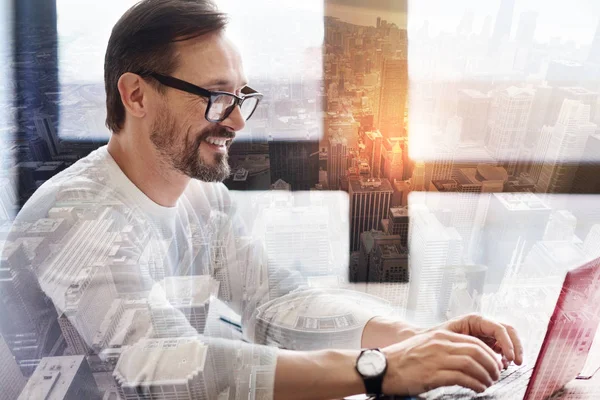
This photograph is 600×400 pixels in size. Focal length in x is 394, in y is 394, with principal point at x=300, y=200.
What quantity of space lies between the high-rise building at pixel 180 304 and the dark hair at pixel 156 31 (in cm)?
61

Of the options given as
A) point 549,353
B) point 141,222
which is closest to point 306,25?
point 141,222

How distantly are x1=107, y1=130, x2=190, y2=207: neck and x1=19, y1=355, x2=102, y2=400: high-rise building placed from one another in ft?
1.79

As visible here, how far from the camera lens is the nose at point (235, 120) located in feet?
3.99

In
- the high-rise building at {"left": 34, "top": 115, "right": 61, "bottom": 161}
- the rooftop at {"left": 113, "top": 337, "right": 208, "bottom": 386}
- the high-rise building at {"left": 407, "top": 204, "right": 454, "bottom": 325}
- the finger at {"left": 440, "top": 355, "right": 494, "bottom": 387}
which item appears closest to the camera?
the finger at {"left": 440, "top": 355, "right": 494, "bottom": 387}

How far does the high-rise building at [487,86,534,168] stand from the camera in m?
1.64

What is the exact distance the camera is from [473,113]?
1662mm

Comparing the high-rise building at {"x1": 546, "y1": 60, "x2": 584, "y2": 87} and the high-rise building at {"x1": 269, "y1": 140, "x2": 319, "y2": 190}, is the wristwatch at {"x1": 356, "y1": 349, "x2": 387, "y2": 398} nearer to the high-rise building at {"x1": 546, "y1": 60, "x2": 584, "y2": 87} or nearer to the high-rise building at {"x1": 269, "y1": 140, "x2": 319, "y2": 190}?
the high-rise building at {"x1": 269, "y1": 140, "x2": 319, "y2": 190}

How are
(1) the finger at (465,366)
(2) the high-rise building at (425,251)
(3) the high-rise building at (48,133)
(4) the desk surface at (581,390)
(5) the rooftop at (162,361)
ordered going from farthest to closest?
(2) the high-rise building at (425,251)
(3) the high-rise building at (48,133)
(4) the desk surface at (581,390)
(5) the rooftop at (162,361)
(1) the finger at (465,366)

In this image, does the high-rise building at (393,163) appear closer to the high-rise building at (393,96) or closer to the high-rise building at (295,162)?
the high-rise building at (393,96)

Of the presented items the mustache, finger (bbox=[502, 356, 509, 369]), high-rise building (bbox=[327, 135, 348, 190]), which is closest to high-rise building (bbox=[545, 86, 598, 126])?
high-rise building (bbox=[327, 135, 348, 190])

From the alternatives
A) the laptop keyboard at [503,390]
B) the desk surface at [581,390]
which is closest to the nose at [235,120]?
the laptop keyboard at [503,390]

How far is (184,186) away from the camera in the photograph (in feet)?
4.67

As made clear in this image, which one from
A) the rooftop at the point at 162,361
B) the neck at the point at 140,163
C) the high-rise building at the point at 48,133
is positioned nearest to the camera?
the rooftop at the point at 162,361

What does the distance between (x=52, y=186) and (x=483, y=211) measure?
5.33 ft
